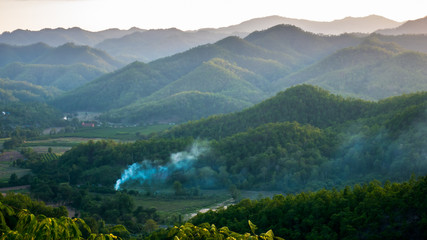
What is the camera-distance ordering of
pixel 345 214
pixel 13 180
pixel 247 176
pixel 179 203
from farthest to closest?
pixel 13 180 < pixel 247 176 < pixel 179 203 < pixel 345 214

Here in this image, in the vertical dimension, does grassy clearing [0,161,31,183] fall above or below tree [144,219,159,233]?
above

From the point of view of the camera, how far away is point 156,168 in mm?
61875

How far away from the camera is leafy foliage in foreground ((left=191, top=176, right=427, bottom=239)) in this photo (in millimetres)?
25938

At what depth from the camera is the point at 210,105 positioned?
135625 mm

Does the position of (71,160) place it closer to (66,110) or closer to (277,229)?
(277,229)

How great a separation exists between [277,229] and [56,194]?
106 ft

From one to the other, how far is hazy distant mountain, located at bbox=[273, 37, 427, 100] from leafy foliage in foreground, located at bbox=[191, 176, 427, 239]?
9709cm

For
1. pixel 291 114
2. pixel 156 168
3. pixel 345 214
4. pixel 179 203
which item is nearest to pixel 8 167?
pixel 156 168

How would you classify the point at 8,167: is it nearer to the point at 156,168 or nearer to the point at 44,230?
the point at 156,168

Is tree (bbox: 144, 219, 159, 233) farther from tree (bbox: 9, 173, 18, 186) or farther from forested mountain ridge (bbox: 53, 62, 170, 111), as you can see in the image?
forested mountain ridge (bbox: 53, 62, 170, 111)

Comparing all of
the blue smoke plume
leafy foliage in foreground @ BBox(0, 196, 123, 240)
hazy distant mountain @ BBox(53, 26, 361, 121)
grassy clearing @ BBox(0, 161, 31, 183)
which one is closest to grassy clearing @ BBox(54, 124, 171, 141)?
hazy distant mountain @ BBox(53, 26, 361, 121)

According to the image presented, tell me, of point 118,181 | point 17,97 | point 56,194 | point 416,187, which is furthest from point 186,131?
point 17,97

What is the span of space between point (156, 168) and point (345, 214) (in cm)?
3706

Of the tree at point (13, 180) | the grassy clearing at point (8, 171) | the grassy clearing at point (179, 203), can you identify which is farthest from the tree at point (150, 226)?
the grassy clearing at point (8, 171)
